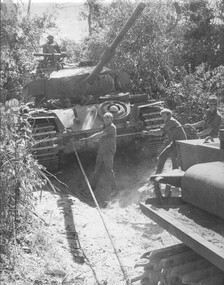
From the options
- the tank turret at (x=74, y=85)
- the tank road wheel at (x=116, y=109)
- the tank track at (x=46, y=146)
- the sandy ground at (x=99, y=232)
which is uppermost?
the tank turret at (x=74, y=85)

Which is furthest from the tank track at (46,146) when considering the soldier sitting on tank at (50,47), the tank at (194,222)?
the soldier sitting on tank at (50,47)

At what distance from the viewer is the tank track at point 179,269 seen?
4.06 m

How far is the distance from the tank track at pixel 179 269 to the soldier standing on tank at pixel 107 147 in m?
4.37

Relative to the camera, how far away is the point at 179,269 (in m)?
4.24

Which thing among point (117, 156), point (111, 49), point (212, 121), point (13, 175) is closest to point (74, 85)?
point (111, 49)

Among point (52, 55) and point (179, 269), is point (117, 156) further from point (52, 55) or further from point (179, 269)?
point (179, 269)

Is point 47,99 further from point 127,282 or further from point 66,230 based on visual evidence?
point 127,282

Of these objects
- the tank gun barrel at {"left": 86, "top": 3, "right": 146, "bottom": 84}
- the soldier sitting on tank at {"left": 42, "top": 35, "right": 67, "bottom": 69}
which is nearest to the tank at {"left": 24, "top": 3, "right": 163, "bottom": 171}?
the tank gun barrel at {"left": 86, "top": 3, "right": 146, "bottom": 84}

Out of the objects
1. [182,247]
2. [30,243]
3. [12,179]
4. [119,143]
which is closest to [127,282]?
[182,247]

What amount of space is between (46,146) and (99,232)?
3.09m

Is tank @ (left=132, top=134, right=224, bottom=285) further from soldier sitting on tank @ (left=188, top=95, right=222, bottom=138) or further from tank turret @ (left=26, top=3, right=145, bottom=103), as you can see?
tank turret @ (left=26, top=3, right=145, bottom=103)

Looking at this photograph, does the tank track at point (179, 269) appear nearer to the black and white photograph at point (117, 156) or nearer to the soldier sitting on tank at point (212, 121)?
the black and white photograph at point (117, 156)

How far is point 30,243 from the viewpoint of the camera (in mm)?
5430

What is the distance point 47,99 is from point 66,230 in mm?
5501
